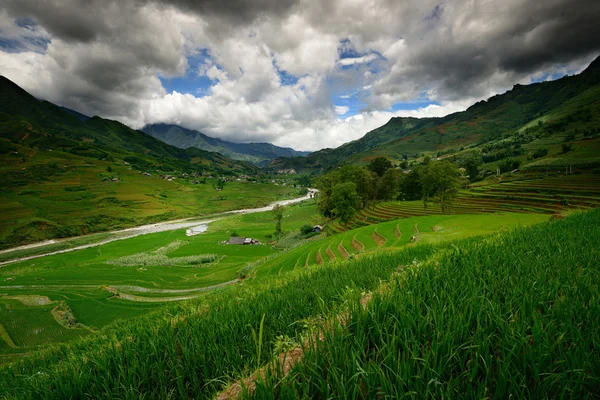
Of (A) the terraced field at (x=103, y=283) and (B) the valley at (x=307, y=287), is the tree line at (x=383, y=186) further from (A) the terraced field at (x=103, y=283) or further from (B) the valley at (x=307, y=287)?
(A) the terraced field at (x=103, y=283)

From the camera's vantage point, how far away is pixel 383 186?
80.5 m

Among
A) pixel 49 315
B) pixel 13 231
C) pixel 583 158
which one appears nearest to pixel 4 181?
pixel 13 231

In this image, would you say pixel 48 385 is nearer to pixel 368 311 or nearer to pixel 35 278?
pixel 368 311

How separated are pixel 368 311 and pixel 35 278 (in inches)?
2688

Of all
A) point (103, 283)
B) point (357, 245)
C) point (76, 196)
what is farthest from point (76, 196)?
point (357, 245)

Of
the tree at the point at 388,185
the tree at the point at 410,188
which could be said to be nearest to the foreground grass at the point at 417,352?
the tree at the point at 388,185

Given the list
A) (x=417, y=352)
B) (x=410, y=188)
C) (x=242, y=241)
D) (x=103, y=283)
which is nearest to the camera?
(x=417, y=352)

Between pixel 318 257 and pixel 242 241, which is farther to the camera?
pixel 242 241

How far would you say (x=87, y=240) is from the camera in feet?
265

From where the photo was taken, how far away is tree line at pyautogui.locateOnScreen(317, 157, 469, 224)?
4641 cm

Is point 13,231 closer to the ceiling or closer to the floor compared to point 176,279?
closer to the ceiling

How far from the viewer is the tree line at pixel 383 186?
46.4m

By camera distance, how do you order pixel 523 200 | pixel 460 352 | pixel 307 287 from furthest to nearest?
1. pixel 523 200
2. pixel 307 287
3. pixel 460 352

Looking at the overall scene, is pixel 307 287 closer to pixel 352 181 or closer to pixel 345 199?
pixel 345 199
